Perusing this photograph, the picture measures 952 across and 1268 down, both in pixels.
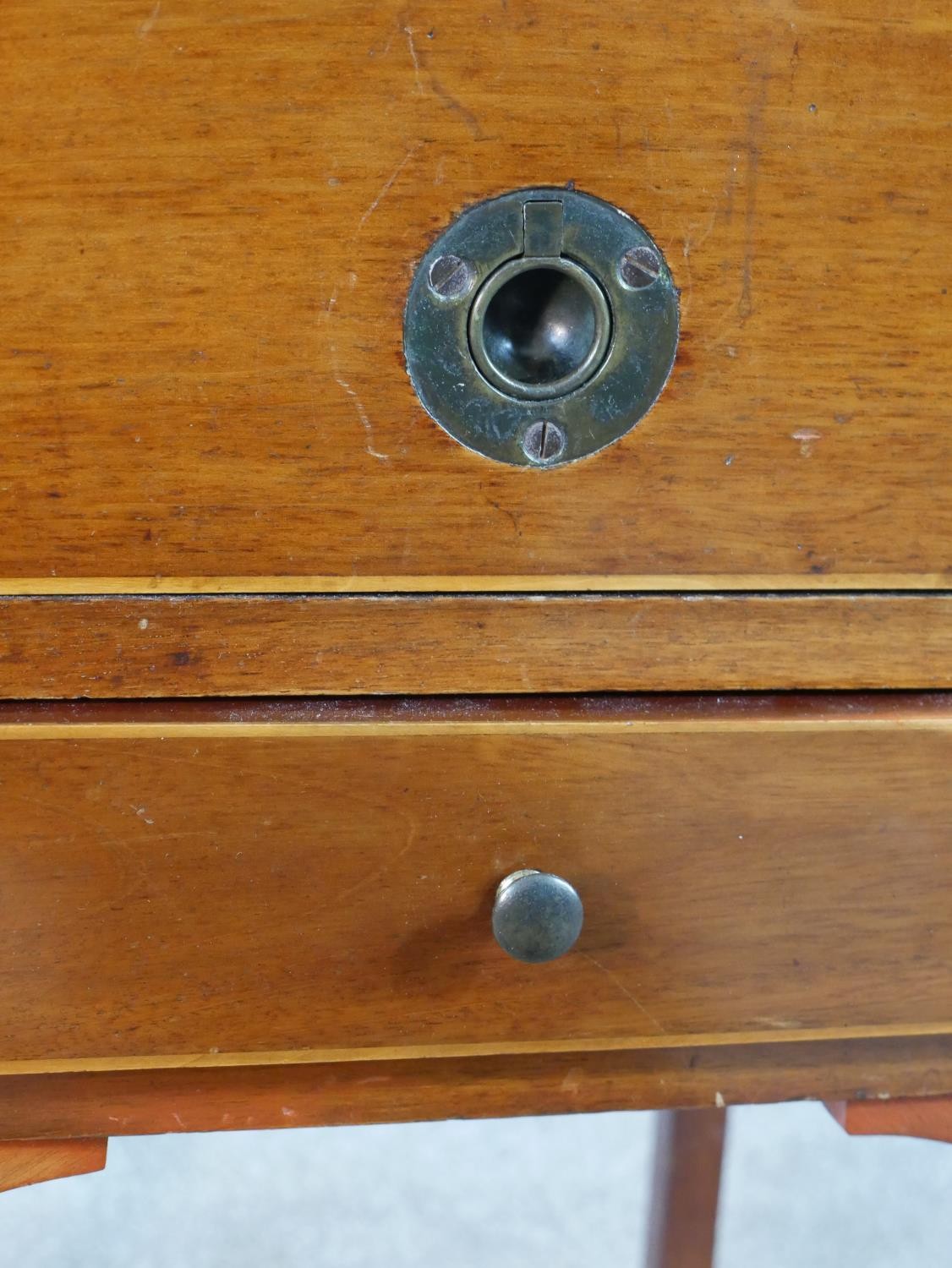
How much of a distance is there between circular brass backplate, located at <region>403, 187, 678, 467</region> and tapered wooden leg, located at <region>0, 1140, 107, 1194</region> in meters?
0.29

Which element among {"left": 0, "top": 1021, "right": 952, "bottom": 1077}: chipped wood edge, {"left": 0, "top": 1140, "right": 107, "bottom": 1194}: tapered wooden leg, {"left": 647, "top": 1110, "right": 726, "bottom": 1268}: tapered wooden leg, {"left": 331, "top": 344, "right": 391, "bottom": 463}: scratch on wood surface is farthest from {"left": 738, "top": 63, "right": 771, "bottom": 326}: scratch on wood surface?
{"left": 647, "top": 1110, "right": 726, "bottom": 1268}: tapered wooden leg

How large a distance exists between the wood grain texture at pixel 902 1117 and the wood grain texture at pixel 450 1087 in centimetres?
1

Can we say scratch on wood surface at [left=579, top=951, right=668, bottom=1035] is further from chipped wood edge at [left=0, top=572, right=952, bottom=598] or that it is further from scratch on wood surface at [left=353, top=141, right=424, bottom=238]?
scratch on wood surface at [left=353, top=141, right=424, bottom=238]

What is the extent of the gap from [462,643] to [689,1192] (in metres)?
0.52

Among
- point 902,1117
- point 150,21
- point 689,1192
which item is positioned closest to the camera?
point 150,21

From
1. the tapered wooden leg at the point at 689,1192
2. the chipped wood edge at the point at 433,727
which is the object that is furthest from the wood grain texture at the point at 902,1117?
the tapered wooden leg at the point at 689,1192

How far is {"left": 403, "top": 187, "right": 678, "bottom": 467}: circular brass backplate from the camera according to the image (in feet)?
1.08

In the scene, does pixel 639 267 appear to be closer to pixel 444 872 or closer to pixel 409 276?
pixel 409 276

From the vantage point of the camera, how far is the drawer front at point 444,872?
1.18 feet

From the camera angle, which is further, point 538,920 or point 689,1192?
point 689,1192

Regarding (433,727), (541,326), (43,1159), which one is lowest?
(43,1159)

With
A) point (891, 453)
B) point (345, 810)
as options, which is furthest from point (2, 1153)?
point (891, 453)

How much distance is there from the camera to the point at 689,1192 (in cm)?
71

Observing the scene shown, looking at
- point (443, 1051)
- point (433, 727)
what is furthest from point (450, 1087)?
point (433, 727)
